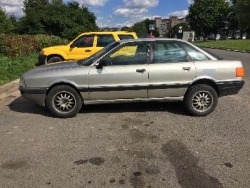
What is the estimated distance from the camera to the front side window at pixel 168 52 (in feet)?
19.0

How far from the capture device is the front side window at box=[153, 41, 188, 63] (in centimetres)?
580

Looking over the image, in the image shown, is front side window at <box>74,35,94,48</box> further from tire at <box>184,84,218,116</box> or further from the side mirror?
tire at <box>184,84,218,116</box>

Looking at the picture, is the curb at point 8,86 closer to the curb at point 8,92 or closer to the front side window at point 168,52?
the curb at point 8,92

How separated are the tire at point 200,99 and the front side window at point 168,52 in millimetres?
631

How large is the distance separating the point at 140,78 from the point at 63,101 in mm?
1559

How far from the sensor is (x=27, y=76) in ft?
19.1

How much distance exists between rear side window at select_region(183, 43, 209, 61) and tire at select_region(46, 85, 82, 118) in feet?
7.61

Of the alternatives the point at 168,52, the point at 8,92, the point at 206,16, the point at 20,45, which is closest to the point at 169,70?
the point at 168,52

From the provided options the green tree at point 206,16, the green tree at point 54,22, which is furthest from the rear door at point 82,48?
the green tree at point 206,16

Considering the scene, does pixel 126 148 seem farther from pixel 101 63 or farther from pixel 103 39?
pixel 103 39

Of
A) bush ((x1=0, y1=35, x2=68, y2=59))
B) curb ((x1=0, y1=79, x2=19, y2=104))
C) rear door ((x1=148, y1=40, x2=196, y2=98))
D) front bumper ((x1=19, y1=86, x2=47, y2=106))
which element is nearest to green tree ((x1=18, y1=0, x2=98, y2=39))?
bush ((x1=0, y1=35, x2=68, y2=59))

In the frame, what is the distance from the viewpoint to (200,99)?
588 cm

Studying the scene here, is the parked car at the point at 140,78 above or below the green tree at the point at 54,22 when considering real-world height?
below

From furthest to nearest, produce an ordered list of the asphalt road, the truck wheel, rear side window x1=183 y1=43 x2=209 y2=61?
the truck wheel
rear side window x1=183 y1=43 x2=209 y2=61
the asphalt road
